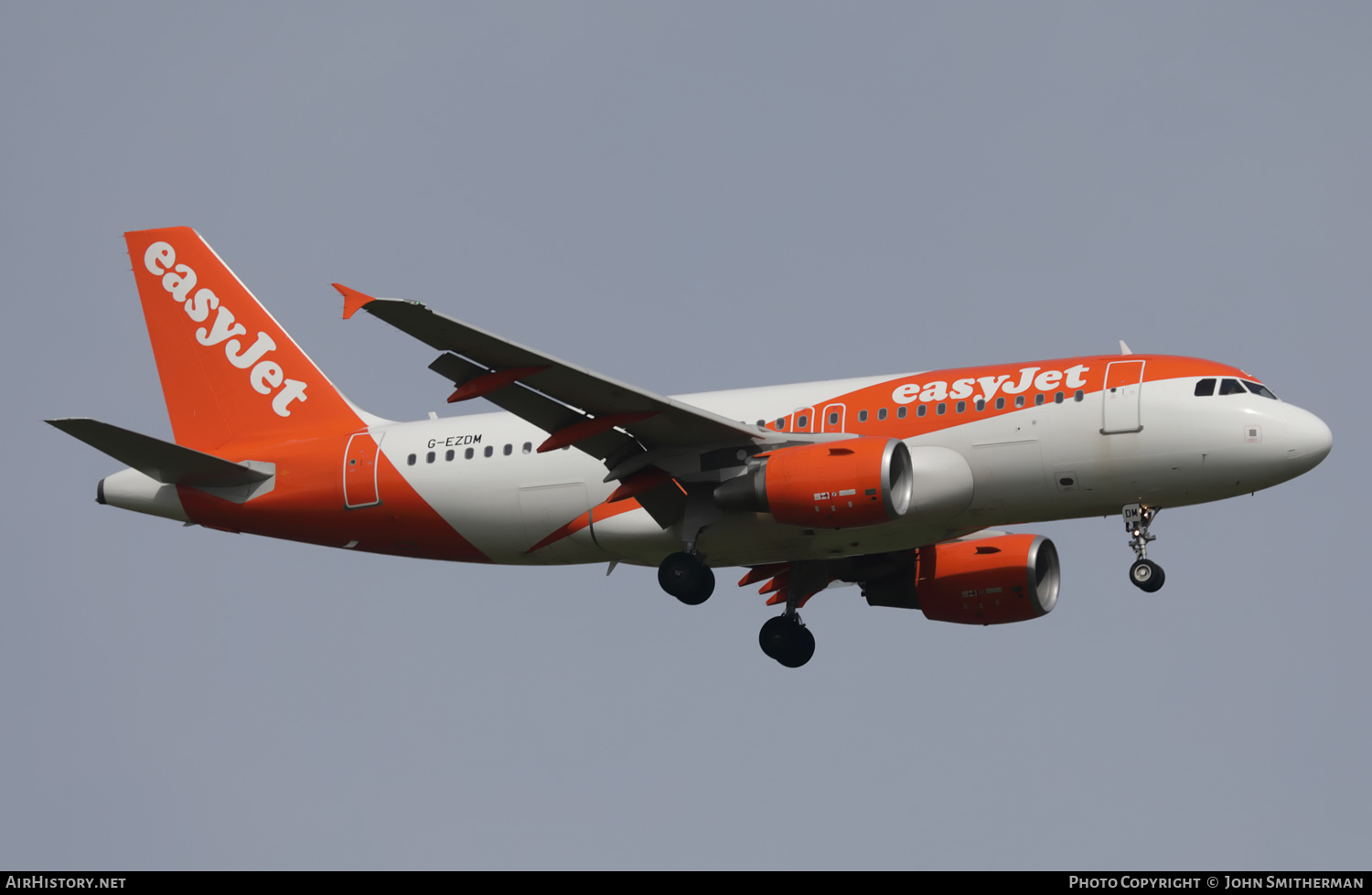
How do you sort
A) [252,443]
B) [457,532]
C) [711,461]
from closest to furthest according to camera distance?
[711,461] → [457,532] → [252,443]

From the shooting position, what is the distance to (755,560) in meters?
34.9

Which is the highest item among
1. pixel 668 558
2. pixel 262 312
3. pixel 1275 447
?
pixel 262 312

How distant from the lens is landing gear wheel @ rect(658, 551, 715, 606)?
33062 mm

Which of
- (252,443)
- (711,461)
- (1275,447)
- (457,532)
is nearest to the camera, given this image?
(1275,447)

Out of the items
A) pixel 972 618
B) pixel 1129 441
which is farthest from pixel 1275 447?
pixel 972 618

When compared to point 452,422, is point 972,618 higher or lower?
lower

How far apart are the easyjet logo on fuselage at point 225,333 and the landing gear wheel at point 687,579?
10243 mm

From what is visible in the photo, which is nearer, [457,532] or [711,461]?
[711,461]

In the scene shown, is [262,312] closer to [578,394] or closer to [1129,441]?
[578,394]

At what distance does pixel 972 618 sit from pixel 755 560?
5.32m

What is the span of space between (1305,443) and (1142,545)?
135 inches

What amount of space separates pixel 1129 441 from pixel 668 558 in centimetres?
894

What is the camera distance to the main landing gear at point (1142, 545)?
3184 cm

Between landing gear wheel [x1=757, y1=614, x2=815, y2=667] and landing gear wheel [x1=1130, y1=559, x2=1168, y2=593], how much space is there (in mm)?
8344
